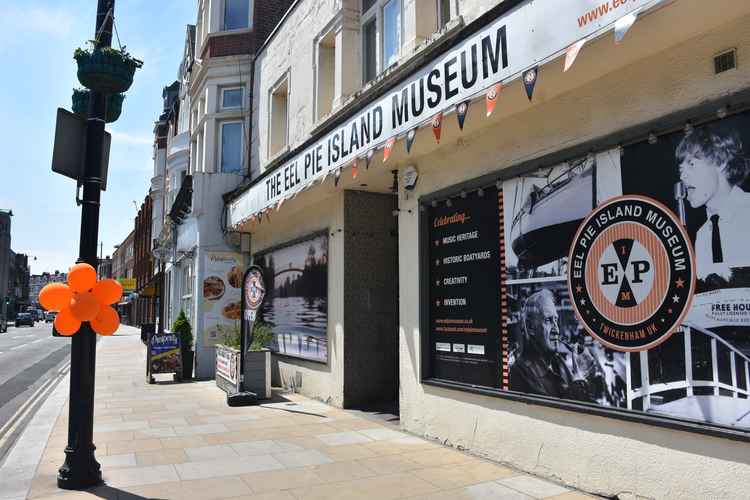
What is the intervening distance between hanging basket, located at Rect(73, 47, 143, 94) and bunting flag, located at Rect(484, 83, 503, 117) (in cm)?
366

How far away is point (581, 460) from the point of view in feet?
16.8

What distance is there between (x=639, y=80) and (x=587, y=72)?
1.40ft

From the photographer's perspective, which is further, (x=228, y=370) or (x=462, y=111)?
(x=228, y=370)

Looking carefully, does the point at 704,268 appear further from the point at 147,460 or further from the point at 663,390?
the point at 147,460

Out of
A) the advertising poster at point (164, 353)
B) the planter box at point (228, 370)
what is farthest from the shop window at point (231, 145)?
the planter box at point (228, 370)

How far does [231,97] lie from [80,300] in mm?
12331

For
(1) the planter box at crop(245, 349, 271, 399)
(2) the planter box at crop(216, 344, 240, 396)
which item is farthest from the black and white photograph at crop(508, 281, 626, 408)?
(2) the planter box at crop(216, 344, 240, 396)

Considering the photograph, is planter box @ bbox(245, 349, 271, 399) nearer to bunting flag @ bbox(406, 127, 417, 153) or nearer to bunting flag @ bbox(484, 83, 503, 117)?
bunting flag @ bbox(406, 127, 417, 153)

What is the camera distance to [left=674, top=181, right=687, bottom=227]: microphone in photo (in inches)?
174

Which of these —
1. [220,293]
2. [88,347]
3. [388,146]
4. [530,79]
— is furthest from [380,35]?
[220,293]

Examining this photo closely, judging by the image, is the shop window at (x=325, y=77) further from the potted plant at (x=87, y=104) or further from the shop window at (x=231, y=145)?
the shop window at (x=231, y=145)

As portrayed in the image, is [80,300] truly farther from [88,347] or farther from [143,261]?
[143,261]

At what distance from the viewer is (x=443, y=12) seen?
315 inches

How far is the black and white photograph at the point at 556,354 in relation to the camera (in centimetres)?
496
